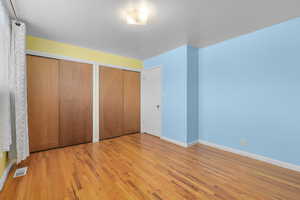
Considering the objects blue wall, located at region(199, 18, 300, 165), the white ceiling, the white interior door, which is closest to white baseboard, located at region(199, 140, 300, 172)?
blue wall, located at region(199, 18, 300, 165)

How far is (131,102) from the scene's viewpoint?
4.16 metres

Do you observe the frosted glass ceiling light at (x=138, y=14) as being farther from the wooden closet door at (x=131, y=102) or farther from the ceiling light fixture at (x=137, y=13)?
the wooden closet door at (x=131, y=102)

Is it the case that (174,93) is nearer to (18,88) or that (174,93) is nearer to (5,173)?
(18,88)

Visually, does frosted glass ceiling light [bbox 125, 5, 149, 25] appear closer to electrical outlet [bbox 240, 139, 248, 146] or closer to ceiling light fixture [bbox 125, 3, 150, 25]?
ceiling light fixture [bbox 125, 3, 150, 25]

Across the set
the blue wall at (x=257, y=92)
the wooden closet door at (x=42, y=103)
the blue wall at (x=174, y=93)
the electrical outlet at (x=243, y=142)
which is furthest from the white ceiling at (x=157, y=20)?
the electrical outlet at (x=243, y=142)

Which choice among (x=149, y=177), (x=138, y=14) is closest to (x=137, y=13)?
(x=138, y=14)

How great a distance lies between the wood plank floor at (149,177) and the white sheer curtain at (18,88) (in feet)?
1.59

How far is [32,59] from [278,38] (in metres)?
4.66

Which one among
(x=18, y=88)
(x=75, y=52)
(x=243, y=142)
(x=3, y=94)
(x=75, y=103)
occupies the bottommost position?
(x=243, y=142)

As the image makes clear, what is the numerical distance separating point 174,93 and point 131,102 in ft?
4.84

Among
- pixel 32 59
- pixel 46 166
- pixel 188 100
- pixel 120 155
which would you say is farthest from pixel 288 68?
pixel 32 59

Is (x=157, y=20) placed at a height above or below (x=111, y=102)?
above

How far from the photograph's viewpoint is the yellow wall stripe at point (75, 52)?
273cm

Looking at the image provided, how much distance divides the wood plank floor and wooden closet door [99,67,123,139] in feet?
3.12
